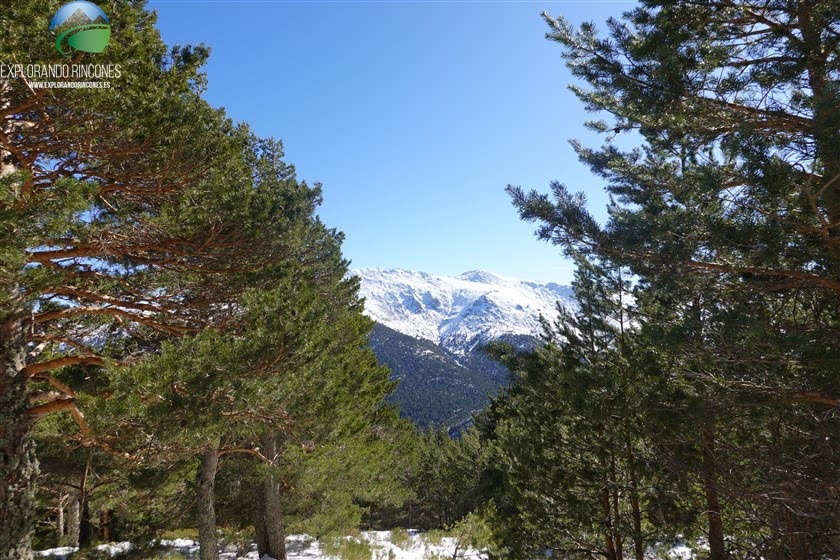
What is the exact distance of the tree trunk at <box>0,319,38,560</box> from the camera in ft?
14.0

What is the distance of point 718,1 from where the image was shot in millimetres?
4078

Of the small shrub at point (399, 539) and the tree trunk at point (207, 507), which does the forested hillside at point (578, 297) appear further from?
the small shrub at point (399, 539)

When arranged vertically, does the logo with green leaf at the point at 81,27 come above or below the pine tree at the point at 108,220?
above

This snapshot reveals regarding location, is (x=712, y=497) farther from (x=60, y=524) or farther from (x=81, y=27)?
(x=60, y=524)

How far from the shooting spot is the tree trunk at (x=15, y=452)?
14.0ft

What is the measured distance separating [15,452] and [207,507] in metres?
4.38

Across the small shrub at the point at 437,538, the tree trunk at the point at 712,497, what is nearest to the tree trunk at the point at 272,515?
the small shrub at the point at 437,538

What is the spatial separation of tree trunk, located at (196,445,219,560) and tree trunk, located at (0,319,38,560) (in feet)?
10.4

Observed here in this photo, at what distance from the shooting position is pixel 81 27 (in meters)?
4.06

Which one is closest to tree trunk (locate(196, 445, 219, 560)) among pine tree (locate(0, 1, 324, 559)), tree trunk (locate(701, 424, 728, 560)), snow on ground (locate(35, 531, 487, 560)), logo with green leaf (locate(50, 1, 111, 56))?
snow on ground (locate(35, 531, 487, 560))

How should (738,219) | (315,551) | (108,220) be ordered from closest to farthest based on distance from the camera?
(738,219) → (108,220) → (315,551)

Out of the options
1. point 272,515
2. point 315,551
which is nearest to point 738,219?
point 272,515

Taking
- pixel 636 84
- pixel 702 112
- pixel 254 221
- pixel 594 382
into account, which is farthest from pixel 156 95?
pixel 594 382

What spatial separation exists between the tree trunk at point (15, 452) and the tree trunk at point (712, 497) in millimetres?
7454
